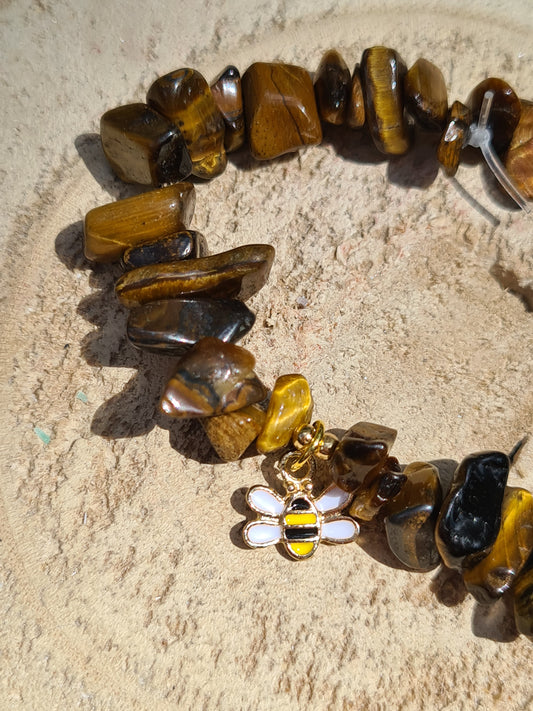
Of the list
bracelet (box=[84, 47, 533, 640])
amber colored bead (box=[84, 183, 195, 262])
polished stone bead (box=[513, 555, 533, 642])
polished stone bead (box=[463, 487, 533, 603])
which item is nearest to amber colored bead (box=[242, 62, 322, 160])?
bracelet (box=[84, 47, 533, 640])

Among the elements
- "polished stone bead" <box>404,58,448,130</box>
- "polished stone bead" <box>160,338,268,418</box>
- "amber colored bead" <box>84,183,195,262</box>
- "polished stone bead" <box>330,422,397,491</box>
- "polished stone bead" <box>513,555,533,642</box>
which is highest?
"polished stone bead" <box>404,58,448,130</box>

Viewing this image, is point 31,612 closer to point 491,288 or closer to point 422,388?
point 422,388

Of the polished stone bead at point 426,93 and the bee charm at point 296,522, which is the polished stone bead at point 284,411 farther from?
the polished stone bead at point 426,93

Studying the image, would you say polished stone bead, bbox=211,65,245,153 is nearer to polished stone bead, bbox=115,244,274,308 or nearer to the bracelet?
the bracelet

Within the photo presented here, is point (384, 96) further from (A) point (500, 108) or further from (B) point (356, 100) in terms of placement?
(A) point (500, 108)

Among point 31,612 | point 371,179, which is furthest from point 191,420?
point 371,179

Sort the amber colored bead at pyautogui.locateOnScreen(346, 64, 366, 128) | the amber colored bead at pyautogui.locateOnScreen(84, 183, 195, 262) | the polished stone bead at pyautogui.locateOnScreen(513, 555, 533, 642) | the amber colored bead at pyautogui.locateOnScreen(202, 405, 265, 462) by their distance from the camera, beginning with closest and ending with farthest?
1. the polished stone bead at pyautogui.locateOnScreen(513, 555, 533, 642)
2. the amber colored bead at pyautogui.locateOnScreen(202, 405, 265, 462)
3. the amber colored bead at pyautogui.locateOnScreen(84, 183, 195, 262)
4. the amber colored bead at pyautogui.locateOnScreen(346, 64, 366, 128)

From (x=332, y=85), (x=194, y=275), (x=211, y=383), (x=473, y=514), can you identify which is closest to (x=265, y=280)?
(x=194, y=275)
